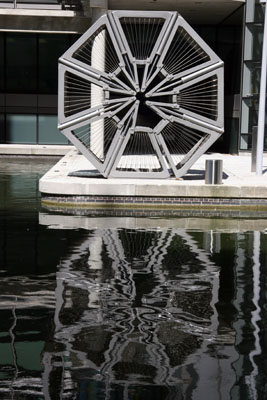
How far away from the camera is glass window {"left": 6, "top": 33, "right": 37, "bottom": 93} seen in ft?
126

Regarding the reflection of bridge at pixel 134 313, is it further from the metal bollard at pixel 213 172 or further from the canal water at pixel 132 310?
the metal bollard at pixel 213 172

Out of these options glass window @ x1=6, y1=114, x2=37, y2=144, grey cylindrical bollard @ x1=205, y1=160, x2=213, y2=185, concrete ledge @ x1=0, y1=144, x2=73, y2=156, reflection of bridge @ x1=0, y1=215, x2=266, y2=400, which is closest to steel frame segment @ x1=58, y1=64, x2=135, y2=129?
grey cylindrical bollard @ x1=205, y1=160, x2=213, y2=185

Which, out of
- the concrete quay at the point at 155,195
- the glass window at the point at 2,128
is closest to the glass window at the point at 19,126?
the glass window at the point at 2,128

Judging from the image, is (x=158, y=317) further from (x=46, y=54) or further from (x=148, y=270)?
(x=46, y=54)

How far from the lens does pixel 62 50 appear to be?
38406 mm

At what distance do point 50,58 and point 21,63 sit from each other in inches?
56.5

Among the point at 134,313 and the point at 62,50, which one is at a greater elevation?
the point at 62,50

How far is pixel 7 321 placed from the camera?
26.2 feet

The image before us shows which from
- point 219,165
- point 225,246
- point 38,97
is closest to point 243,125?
point 38,97

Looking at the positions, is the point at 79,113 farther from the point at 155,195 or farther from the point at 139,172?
the point at 155,195

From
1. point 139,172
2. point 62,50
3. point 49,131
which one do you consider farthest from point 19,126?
point 139,172

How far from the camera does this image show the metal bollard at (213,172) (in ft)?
56.4

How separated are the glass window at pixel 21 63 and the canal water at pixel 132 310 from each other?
968 inches

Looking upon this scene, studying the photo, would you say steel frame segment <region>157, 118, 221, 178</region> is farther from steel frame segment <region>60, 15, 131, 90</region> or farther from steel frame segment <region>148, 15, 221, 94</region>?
steel frame segment <region>60, 15, 131, 90</region>
